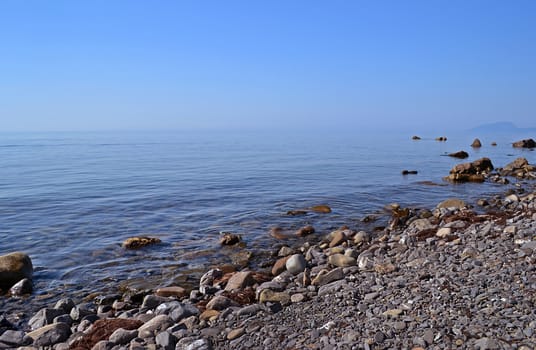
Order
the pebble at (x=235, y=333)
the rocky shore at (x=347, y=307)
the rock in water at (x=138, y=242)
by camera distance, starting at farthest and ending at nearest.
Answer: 1. the rock in water at (x=138, y=242)
2. the pebble at (x=235, y=333)
3. the rocky shore at (x=347, y=307)

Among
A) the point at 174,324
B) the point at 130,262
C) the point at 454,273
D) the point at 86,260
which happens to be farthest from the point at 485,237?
the point at 86,260

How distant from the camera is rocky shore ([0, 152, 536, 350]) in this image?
4.78 meters

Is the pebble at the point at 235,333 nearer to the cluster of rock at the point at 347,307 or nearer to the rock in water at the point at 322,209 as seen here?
the cluster of rock at the point at 347,307

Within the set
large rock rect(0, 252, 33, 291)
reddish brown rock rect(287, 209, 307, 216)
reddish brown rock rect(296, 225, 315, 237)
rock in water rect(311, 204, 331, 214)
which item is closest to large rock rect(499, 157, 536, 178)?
rock in water rect(311, 204, 331, 214)

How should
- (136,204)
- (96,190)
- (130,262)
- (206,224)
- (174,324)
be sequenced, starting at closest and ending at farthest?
(174,324) < (130,262) < (206,224) < (136,204) < (96,190)

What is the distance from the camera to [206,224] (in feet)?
48.5

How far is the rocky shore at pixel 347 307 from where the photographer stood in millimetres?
4781

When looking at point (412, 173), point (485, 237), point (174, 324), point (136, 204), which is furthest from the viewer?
point (412, 173)

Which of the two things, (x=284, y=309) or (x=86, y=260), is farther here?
(x=86, y=260)

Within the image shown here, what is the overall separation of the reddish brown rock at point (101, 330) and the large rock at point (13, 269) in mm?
3839

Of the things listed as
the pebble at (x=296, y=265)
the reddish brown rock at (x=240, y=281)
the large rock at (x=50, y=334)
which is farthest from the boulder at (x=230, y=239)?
the large rock at (x=50, y=334)

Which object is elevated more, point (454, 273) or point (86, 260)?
point (454, 273)

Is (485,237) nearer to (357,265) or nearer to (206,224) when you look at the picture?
(357,265)

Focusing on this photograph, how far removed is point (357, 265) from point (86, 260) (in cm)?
723
